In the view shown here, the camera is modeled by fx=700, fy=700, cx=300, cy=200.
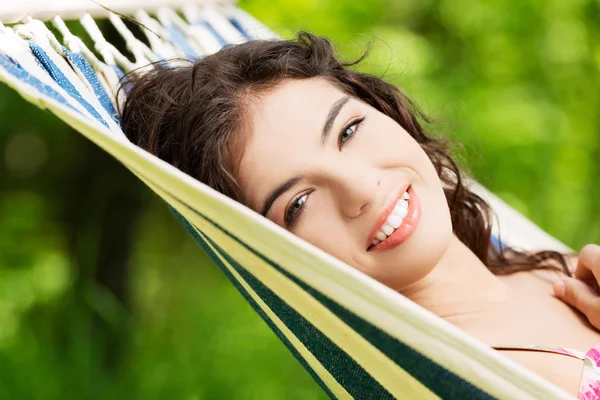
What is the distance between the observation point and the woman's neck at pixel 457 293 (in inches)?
56.7

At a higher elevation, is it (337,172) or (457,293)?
(337,172)

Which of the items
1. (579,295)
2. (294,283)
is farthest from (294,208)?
(579,295)

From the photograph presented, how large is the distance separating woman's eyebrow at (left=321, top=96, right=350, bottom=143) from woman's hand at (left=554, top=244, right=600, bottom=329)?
0.64 metres

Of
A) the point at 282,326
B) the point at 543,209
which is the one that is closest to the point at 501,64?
the point at 543,209

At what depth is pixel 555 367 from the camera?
1198 millimetres

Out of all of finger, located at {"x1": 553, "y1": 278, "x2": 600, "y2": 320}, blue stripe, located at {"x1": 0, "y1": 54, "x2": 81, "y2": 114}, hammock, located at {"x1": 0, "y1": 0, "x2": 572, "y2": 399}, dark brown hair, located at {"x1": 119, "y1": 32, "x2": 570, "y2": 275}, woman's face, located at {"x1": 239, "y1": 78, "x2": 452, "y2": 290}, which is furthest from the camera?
finger, located at {"x1": 553, "y1": 278, "x2": 600, "y2": 320}

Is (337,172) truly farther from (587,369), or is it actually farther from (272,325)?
(587,369)

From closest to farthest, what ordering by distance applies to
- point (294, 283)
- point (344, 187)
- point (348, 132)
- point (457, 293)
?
1. point (294, 283)
2. point (344, 187)
3. point (348, 132)
4. point (457, 293)

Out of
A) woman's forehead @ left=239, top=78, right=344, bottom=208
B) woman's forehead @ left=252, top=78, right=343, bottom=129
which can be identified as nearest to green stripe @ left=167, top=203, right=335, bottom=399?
woman's forehead @ left=239, top=78, right=344, bottom=208

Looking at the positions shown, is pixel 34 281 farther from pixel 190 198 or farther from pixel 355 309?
pixel 355 309

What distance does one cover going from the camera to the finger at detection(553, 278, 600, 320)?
4.79ft

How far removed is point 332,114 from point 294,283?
0.47 metres

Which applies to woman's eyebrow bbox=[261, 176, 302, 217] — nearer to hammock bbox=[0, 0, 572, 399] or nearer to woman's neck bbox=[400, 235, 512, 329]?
hammock bbox=[0, 0, 572, 399]

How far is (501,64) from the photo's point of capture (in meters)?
3.14
